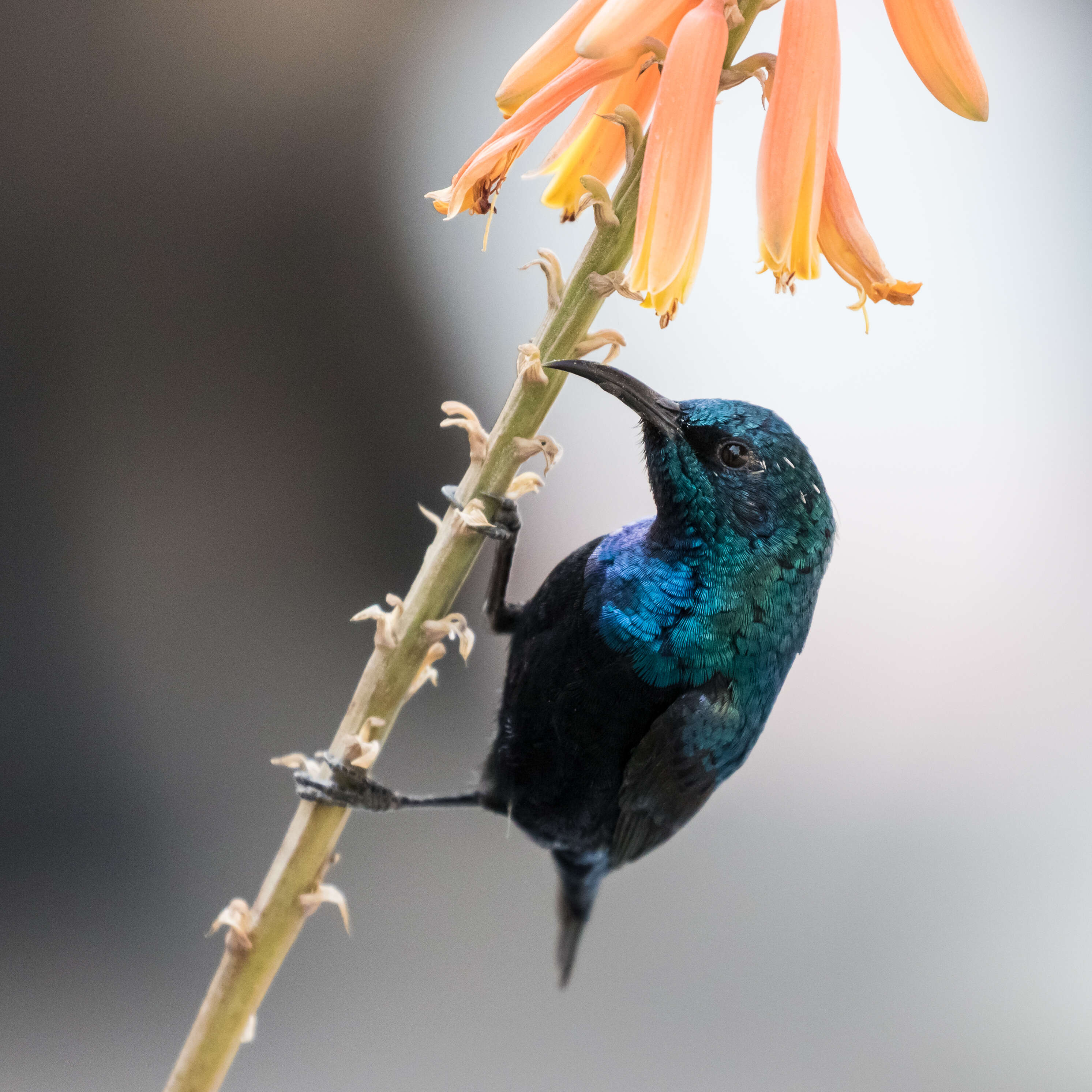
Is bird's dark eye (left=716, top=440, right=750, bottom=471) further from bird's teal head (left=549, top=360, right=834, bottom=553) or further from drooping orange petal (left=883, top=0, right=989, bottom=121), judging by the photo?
drooping orange petal (left=883, top=0, right=989, bottom=121)

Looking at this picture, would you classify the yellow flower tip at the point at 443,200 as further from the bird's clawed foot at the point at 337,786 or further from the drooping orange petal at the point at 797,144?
the bird's clawed foot at the point at 337,786

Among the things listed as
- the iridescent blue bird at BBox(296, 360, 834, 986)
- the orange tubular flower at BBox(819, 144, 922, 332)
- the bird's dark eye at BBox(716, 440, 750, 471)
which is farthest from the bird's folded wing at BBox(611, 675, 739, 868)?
the orange tubular flower at BBox(819, 144, 922, 332)

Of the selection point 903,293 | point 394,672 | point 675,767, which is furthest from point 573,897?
point 903,293

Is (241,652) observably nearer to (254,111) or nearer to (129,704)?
(129,704)

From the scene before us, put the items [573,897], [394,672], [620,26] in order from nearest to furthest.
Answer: [620,26], [394,672], [573,897]

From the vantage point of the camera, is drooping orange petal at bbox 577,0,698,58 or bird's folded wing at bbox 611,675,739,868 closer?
drooping orange petal at bbox 577,0,698,58

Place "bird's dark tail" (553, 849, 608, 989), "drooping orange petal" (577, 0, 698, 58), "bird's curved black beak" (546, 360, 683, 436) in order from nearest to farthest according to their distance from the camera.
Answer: "drooping orange petal" (577, 0, 698, 58)
"bird's curved black beak" (546, 360, 683, 436)
"bird's dark tail" (553, 849, 608, 989)

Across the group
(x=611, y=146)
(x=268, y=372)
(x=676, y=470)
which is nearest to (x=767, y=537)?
(x=676, y=470)

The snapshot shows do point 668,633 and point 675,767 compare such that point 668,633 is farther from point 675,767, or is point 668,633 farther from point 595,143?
point 595,143
